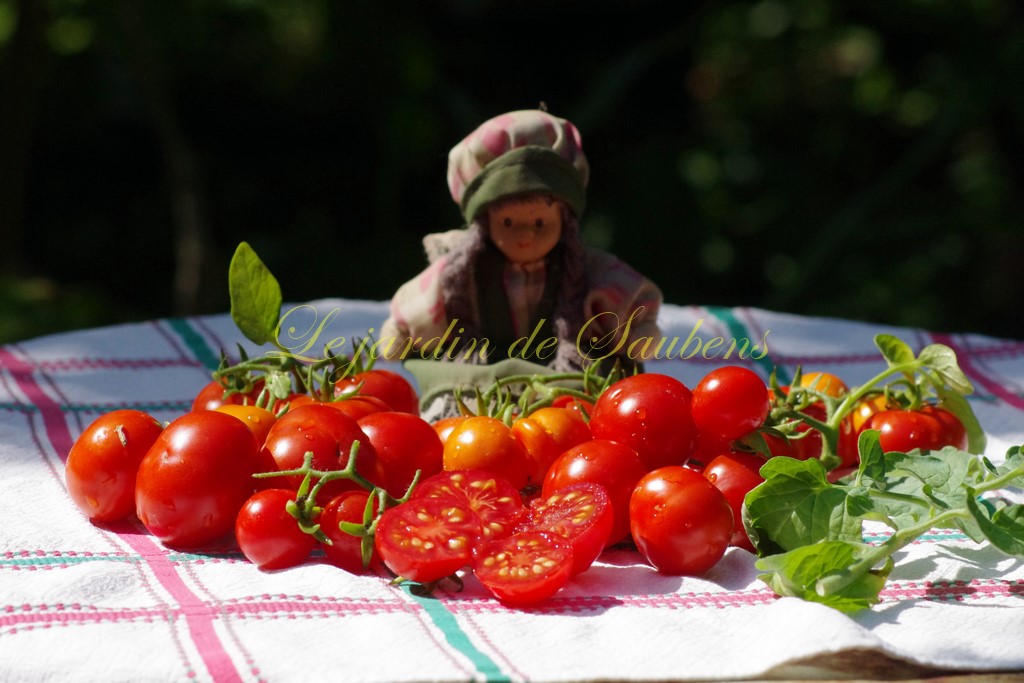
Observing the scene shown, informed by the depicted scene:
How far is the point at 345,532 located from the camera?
49.6 inches

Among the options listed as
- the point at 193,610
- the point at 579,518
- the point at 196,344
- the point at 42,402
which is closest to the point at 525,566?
the point at 579,518

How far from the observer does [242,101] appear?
476cm

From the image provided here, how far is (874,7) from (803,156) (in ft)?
1.89

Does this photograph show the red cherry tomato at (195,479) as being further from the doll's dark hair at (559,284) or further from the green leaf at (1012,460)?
the green leaf at (1012,460)

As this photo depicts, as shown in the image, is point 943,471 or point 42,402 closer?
point 943,471

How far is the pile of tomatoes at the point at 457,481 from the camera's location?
1232 mm

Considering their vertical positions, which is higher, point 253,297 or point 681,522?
point 253,297

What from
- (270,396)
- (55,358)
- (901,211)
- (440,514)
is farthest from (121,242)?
(440,514)

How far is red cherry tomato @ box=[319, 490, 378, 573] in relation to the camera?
127 centimetres

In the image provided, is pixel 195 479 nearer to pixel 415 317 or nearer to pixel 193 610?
pixel 193 610

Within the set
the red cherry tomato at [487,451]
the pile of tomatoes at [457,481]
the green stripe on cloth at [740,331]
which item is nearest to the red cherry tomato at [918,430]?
the pile of tomatoes at [457,481]

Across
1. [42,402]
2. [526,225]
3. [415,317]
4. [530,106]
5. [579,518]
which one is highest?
[530,106]

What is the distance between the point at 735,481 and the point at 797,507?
0.12m

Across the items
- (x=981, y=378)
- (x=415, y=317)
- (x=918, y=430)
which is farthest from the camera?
(x=981, y=378)
